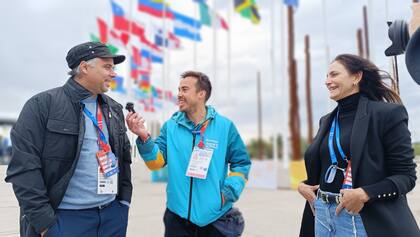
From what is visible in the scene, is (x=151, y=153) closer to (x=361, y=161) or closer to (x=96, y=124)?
(x=96, y=124)

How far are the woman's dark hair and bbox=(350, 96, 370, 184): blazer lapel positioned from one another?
7.5 inches

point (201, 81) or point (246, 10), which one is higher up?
point (246, 10)

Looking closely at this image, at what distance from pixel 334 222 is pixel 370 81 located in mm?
787

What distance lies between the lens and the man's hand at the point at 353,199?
5.94ft

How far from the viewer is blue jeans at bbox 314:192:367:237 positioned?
1917 millimetres

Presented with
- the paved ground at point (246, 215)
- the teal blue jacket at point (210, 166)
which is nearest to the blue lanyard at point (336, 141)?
the teal blue jacket at point (210, 166)

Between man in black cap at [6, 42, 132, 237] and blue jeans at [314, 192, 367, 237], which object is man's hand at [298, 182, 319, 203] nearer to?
blue jeans at [314, 192, 367, 237]

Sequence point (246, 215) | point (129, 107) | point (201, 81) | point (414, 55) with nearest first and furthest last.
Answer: point (414, 55)
point (129, 107)
point (201, 81)
point (246, 215)

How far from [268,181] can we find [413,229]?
1147 centimetres

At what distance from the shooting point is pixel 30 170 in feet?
→ 6.32

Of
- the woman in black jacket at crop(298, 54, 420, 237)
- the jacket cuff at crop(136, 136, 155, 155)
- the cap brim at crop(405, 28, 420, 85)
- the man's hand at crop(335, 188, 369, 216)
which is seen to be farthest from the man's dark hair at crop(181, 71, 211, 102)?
the cap brim at crop(405, 28, 420, 85)

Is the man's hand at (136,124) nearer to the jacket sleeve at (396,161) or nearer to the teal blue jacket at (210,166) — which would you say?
the teal blue jacket at (210,166)

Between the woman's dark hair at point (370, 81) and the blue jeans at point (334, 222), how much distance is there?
25.3 inches

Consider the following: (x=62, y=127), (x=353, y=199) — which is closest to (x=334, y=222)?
(x=353, y=199)
